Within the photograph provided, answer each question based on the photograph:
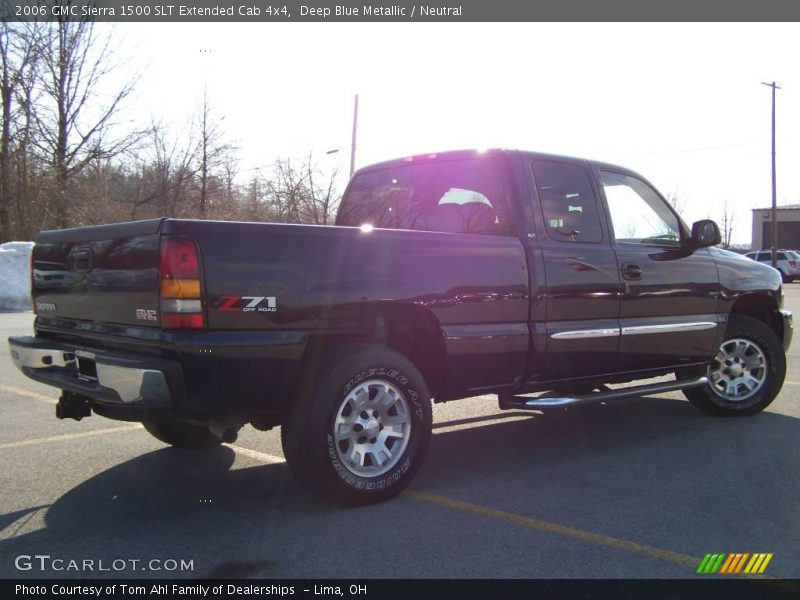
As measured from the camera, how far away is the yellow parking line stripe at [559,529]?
327 centimetres

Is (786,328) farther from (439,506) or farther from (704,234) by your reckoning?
(439,506)

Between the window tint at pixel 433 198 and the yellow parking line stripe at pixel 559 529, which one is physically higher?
the window tint at pixel 433 198

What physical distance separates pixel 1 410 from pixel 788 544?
238 inches

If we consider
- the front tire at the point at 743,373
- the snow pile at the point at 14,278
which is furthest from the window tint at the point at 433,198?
the snow pile at the point at 14,278

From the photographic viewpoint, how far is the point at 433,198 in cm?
525

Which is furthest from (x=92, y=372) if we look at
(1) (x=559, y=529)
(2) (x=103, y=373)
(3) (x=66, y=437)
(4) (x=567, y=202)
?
(4) (x=567, y=202)

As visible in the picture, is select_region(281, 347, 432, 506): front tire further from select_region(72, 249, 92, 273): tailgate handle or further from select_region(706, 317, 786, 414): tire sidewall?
select_region(706, 317, 786, 414): tire sidewall

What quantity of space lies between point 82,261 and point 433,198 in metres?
2.50

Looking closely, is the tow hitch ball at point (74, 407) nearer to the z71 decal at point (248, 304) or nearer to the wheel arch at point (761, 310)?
the z71 decal at point (248, 304)

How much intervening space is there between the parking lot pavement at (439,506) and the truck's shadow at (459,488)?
13mm

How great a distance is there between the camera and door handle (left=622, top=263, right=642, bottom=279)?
5.14 meters

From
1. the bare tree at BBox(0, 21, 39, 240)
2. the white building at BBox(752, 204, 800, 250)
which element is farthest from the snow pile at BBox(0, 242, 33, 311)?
the white building at BBox(752, 204, 800, 250)

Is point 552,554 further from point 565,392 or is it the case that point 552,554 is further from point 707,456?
point 565,392

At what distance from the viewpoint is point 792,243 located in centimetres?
6131
